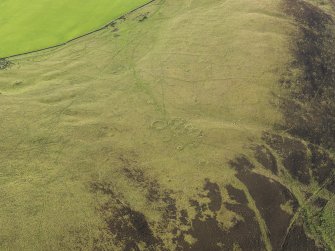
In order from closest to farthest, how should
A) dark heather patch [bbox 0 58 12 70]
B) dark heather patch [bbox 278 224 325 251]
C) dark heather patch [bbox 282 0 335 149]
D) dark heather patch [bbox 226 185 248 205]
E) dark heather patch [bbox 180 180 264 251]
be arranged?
dark heather patch [bbox 180 180 264 251]
dark heather patch [bbox 278 224 325 251]
dark heather patch [bbox 226 185 248 205]
dark heather patch [bbox 282 0 335 149]
dark heather patch [bbox 0 58 12 70]

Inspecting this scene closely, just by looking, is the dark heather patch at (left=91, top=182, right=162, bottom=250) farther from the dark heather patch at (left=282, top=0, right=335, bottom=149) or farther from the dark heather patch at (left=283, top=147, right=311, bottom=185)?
the dark heather patch at (left=282, top=0, right=335, bottom=149)

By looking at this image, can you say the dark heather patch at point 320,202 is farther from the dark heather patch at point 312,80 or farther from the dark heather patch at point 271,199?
the dark heather patch at point 312,80

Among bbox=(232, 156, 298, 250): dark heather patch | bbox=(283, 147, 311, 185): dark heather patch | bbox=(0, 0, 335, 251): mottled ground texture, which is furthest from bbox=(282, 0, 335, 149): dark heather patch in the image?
bbox=(232, 156, 298, 250): dark heather patch

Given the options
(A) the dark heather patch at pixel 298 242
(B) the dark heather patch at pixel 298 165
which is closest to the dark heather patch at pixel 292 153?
(B) the dark heather patch at pixel 298 165

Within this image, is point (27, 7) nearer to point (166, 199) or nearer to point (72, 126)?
point (72, 126)

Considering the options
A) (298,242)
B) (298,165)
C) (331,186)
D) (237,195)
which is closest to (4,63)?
(237,195)

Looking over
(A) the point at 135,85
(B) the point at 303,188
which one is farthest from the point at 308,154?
(A) the point at 135,85
